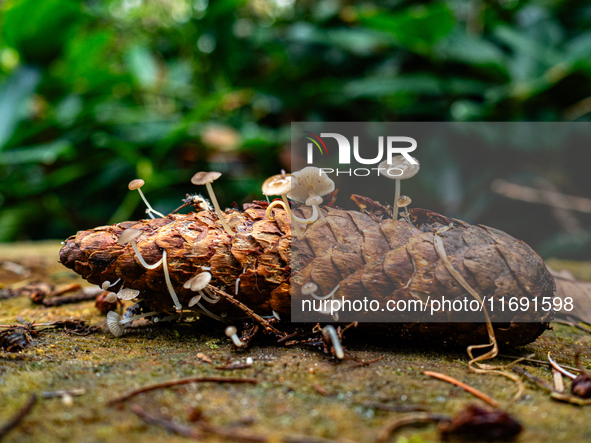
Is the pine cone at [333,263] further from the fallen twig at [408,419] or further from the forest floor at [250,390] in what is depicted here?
the fallen twig at [408,419]

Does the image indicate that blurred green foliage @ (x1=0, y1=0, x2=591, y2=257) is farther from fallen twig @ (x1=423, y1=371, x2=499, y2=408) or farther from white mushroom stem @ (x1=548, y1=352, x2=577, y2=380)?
fallen twig @ (x1=423, y1=371, x2=499, y2=408)

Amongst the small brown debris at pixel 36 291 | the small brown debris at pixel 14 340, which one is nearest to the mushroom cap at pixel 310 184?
the small brown debris at pixel 14 340

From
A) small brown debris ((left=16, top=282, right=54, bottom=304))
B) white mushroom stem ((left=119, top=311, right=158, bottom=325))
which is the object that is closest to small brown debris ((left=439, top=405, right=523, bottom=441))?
white mushroom stem ((left=119, top=311, right=158, bottom=325))

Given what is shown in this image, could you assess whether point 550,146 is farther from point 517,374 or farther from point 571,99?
point 517,374

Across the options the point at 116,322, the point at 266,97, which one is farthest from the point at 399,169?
the point at 266,97

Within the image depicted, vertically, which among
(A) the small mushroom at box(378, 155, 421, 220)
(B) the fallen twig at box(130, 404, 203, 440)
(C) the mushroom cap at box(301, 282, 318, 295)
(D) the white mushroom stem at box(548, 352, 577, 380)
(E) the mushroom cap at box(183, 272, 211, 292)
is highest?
(A) the small mushroom at box(378, 155, 421, 220)

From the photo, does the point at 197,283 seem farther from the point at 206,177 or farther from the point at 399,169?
the point at 399,169
